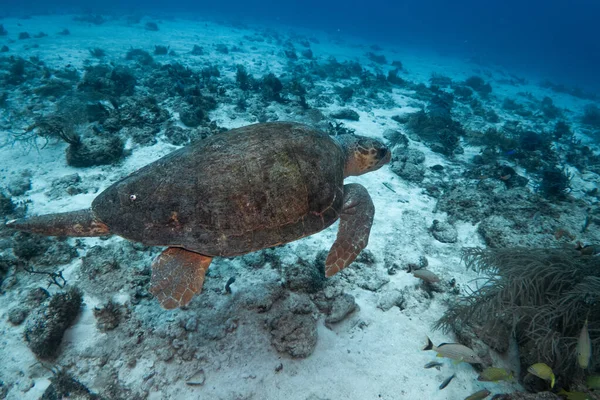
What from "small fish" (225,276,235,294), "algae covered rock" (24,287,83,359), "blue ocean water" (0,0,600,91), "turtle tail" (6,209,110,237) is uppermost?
"blue ocean water" (0,0,600,91)

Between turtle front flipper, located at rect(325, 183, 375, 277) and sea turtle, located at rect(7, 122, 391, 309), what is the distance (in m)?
0.02

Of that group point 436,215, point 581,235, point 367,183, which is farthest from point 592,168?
point 367,183

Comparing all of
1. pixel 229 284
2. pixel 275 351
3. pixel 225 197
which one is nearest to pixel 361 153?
pixel 225 197

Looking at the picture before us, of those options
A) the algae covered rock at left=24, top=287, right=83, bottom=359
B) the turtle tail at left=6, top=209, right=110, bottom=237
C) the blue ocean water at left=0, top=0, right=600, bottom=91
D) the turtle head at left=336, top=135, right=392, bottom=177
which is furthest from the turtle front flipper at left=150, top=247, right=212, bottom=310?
the blue ocean water at left=0, top=0, right=600, bottom=91

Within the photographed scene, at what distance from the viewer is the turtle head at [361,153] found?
5.43 meters

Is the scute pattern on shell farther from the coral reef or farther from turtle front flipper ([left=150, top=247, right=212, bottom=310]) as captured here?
the coral reef

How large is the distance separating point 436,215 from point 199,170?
646 centimetres

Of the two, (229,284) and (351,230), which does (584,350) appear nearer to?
(351,230)

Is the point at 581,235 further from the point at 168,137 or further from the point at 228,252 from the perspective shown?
the point at 168,137

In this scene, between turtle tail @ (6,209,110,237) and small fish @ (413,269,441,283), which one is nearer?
turtle tail @ (6,209,110,237)

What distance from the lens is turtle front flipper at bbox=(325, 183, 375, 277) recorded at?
13.1 feet

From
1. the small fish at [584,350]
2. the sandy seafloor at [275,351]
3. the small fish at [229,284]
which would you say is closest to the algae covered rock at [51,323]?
the sandy seafloor at [275,351]

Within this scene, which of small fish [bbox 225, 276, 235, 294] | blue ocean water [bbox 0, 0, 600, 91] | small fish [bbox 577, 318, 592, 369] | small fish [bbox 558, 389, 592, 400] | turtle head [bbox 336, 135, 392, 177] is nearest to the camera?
small fish [bbox 577, 318, 592, 369]

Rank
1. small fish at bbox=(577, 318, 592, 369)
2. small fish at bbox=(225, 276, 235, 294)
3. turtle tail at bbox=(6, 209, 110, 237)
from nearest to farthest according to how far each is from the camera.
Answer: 1. small fish at bbox=(577, 318, 592, 369)
2. turtle tail at bbox=(6, 209, 110, 237)
3. small fish at bbox=(225, 276, 235, 294)
